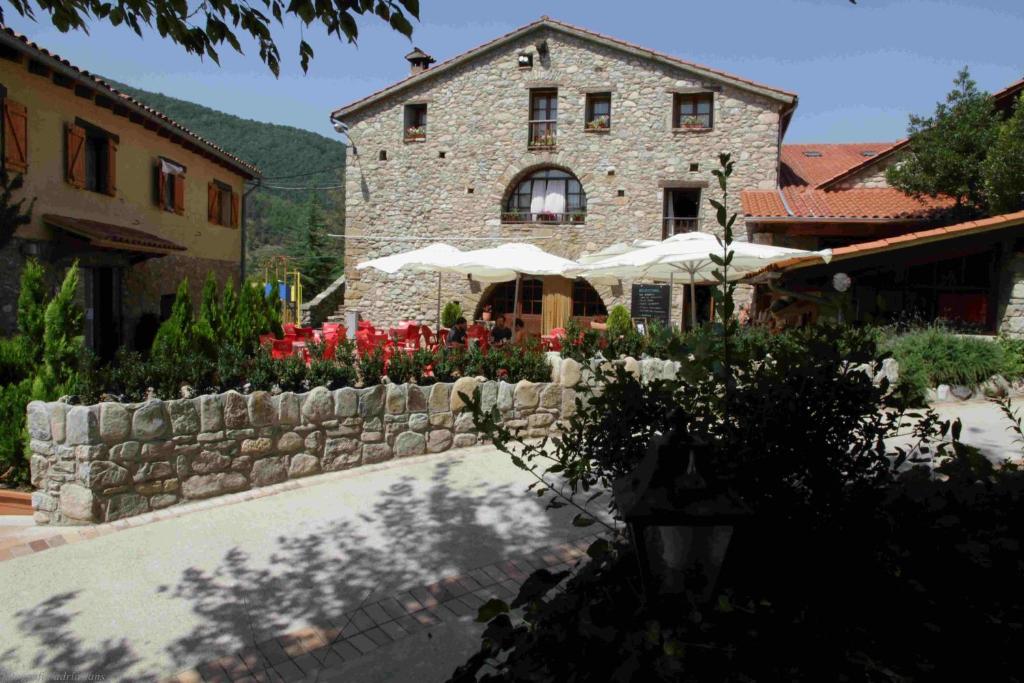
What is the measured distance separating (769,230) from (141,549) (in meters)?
15.0

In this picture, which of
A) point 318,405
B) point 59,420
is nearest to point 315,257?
point 318,405

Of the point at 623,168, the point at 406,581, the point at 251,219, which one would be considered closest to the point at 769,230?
the point at 623,168

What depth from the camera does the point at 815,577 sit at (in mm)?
1905

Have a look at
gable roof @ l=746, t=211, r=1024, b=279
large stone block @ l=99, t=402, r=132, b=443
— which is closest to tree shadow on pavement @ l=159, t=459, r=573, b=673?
large stone block @ l=99, t=402, r=132, b=443

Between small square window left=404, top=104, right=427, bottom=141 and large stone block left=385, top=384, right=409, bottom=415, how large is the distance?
14114 mm

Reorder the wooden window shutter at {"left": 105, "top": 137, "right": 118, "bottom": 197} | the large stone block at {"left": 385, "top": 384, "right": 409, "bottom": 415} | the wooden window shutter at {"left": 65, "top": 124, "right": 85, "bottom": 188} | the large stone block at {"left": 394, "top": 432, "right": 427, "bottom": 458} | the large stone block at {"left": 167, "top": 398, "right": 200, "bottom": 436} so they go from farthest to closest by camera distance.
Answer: the wooden window shutter at {"left": 105, "top": 137, "right": 118, "bottom": 197}, the wooden window shutter at {"left": 65, "top": 124, "right": 85, "bottom": 188}, the large stone block at {"left": 394, "top": 432, "right": 427, "bottom": 458}, the large stone block at {"left": 385, "top": 384, "right": 409, "bottom": 415}, the large stone block at {"left": 167, "top": 398, "right": 200, "bottom": 436}

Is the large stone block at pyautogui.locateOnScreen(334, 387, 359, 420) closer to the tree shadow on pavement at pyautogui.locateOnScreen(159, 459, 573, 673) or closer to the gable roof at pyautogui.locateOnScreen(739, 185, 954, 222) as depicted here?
the tree shadow on pavement at pyautogui.locateOnScreen(159, 459, 573, 673)

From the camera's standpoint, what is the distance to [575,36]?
60.2 ft

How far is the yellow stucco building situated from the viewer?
10.2 m

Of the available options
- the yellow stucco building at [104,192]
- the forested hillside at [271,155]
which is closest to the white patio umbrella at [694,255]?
the yellow stucco building at [104,192]

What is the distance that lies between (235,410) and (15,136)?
7.44 metres

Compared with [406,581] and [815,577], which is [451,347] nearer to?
[406,581]

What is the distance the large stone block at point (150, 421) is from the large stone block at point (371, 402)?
1.72 m

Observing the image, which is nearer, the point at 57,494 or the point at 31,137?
the point at 57,494
